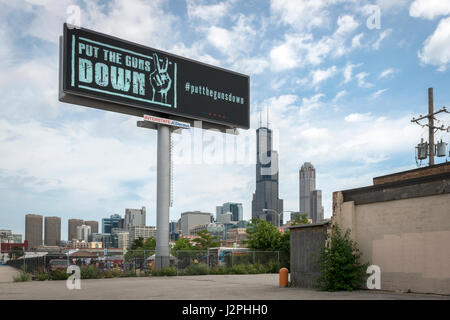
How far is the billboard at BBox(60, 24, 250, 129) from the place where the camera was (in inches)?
1243

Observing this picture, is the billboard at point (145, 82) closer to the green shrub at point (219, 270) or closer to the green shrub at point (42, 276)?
the green shrub at point (42, 276)

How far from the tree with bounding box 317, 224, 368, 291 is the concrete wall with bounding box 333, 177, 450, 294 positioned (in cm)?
45

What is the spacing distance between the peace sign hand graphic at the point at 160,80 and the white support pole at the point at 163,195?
2457mm

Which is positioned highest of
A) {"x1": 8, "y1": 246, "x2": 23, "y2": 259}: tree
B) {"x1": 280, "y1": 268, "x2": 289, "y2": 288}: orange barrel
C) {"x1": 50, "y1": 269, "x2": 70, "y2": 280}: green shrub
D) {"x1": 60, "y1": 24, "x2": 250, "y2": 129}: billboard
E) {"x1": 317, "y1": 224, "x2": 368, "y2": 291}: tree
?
{"x1": 60, "y1": 24, "x2": 250, "y2": 129}: billboard

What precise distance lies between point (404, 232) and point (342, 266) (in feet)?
9.47

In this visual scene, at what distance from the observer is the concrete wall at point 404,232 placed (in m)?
17.2

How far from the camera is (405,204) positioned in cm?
1875

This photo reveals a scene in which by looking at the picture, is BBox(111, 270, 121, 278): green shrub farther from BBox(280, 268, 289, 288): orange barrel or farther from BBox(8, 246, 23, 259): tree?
BBox(280, 268, 289, 288): orange barrel

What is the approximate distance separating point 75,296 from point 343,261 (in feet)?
34.9

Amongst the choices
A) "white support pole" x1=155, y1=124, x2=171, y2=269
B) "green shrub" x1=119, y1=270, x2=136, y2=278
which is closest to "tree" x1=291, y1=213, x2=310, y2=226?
"white support pole" x1=155, y1=124, x2=171, y2=269

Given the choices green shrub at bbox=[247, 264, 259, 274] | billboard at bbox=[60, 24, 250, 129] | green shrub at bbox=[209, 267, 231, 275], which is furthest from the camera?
green shrub at bbox=[247, 264, 259, 274]

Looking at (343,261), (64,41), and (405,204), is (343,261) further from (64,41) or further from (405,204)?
(64,41)

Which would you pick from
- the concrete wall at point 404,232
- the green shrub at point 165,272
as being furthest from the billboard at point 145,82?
the concrete wall at point 404,232
